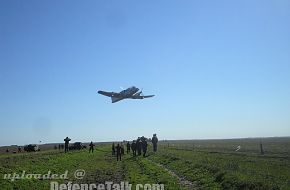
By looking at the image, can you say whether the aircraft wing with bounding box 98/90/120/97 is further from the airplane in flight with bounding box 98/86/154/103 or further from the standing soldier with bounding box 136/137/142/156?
the standing soldier with bounding box 136/137/142/156

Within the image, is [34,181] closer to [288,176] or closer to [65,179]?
[65,179]

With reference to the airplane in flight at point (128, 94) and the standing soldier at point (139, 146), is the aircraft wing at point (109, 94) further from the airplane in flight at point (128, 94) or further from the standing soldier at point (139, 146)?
the standing soldier at point (139, 146)

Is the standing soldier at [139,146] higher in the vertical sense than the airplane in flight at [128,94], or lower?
lower

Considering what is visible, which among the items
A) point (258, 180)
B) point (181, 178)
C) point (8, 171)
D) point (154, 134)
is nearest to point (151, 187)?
point (181, 178)

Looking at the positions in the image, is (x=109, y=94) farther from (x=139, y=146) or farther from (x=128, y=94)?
(x=139, y=146)

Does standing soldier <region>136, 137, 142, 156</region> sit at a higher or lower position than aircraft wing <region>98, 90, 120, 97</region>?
lower

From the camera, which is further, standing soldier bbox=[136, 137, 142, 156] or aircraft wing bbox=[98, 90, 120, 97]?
aircraft wing bbox=[98, 90, 120, 97]

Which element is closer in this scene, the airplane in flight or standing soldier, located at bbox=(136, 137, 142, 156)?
standing soldier, located at bbox=(136, 137, 142, 156)

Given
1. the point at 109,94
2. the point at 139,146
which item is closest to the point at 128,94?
the point at 109,94

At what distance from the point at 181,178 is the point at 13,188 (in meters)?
8.93

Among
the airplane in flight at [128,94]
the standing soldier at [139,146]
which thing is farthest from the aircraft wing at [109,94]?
the standing soldier at [139,146]

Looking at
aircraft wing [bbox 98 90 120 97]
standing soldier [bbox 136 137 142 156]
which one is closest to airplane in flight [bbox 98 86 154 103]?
aircraft wing [bbox 98 90 120 97]

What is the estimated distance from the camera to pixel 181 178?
20875 millimetres

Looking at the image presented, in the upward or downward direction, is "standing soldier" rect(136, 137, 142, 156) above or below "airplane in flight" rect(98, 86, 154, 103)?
below
